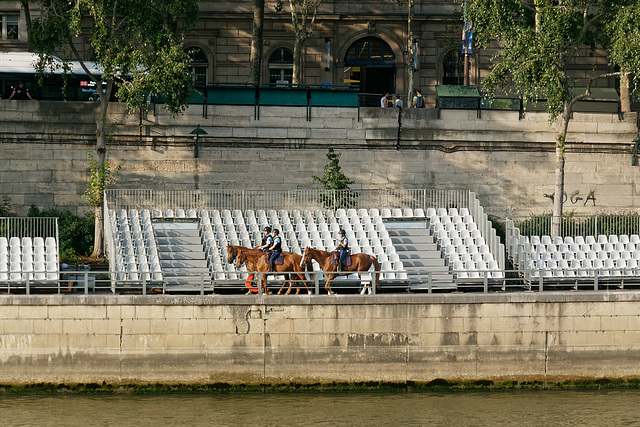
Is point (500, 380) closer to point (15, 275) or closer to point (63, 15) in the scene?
point (15, 275)

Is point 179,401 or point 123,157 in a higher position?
point 123,157

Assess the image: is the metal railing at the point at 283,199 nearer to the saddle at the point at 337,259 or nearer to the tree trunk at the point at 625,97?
the saddle at the point at 337,259

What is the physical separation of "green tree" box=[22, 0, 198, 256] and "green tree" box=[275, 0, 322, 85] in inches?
293

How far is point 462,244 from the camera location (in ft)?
120

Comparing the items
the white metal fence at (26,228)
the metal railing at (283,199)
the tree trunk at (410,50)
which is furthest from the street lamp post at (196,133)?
the tree trunk at (410,50)

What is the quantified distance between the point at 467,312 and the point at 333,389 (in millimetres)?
4386

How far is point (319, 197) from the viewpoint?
3988 cm

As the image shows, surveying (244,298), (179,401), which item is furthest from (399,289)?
(179,401)

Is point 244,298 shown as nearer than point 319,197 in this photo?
Yes

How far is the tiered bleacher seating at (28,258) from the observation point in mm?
32344

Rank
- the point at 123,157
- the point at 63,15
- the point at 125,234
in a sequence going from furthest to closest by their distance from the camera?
1. the point at 123,157
2. the point at 63,15
3. the point at 125,234

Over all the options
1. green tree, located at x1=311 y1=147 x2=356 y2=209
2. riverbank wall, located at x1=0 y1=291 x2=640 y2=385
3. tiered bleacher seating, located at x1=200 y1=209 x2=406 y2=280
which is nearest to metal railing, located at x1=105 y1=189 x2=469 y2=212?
green tree, located at x1=311 y1=147 x2=356 y2=209

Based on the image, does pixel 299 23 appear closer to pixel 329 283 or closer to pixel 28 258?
pixel 329 283

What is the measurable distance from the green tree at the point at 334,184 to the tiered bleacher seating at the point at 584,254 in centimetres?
662
